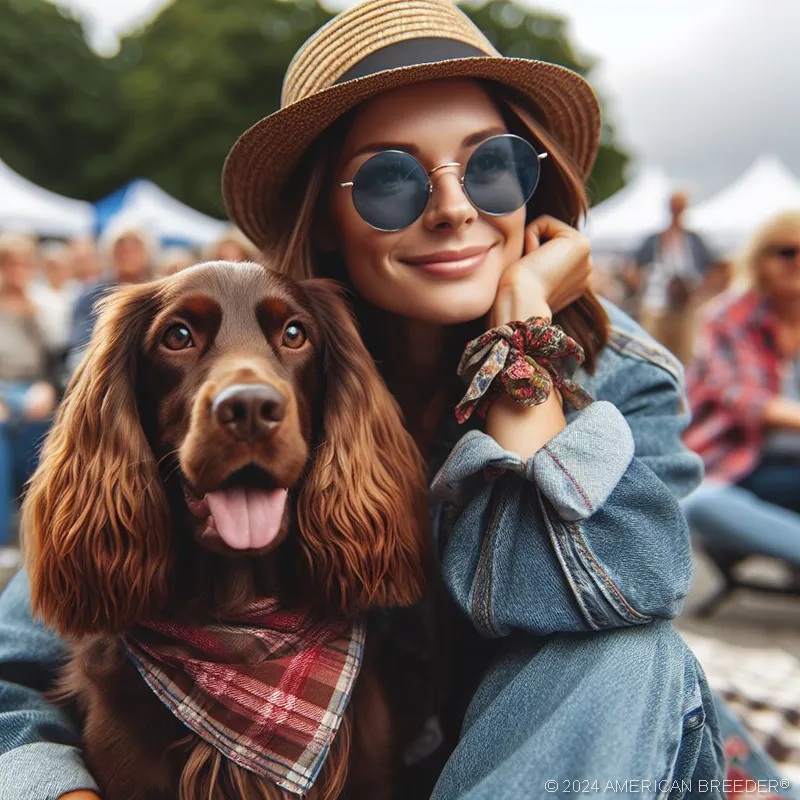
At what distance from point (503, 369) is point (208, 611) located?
2.19 feet

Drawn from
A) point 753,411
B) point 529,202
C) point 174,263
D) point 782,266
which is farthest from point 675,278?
point 529,202

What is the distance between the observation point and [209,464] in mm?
1271

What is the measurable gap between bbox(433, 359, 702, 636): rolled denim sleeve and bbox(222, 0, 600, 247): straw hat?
0.65 m

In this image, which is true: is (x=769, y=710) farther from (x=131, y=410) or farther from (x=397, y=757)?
(x=131, y=410)

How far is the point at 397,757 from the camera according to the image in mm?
1604

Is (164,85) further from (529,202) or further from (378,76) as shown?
(378,76)

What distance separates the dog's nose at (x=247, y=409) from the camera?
123 centimetres

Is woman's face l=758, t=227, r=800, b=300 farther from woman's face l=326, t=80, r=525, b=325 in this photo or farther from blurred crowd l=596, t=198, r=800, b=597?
woman's face l=326, t=80, r=525, b=325

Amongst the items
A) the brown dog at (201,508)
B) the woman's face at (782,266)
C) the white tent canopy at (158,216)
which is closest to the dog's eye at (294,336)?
the brown dog at (201,508)

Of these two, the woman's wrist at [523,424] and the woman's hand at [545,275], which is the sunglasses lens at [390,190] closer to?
the woman's hand at [545,275]

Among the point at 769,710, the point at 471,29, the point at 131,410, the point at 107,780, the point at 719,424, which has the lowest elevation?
the point at 769,710

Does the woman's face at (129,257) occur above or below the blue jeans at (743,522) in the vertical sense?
above

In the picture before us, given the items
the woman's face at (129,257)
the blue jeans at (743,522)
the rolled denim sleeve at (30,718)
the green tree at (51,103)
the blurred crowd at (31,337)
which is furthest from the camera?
the green tree at (51,103)

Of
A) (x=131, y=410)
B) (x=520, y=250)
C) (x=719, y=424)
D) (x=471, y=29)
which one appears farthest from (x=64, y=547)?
(x=719, y=424)
